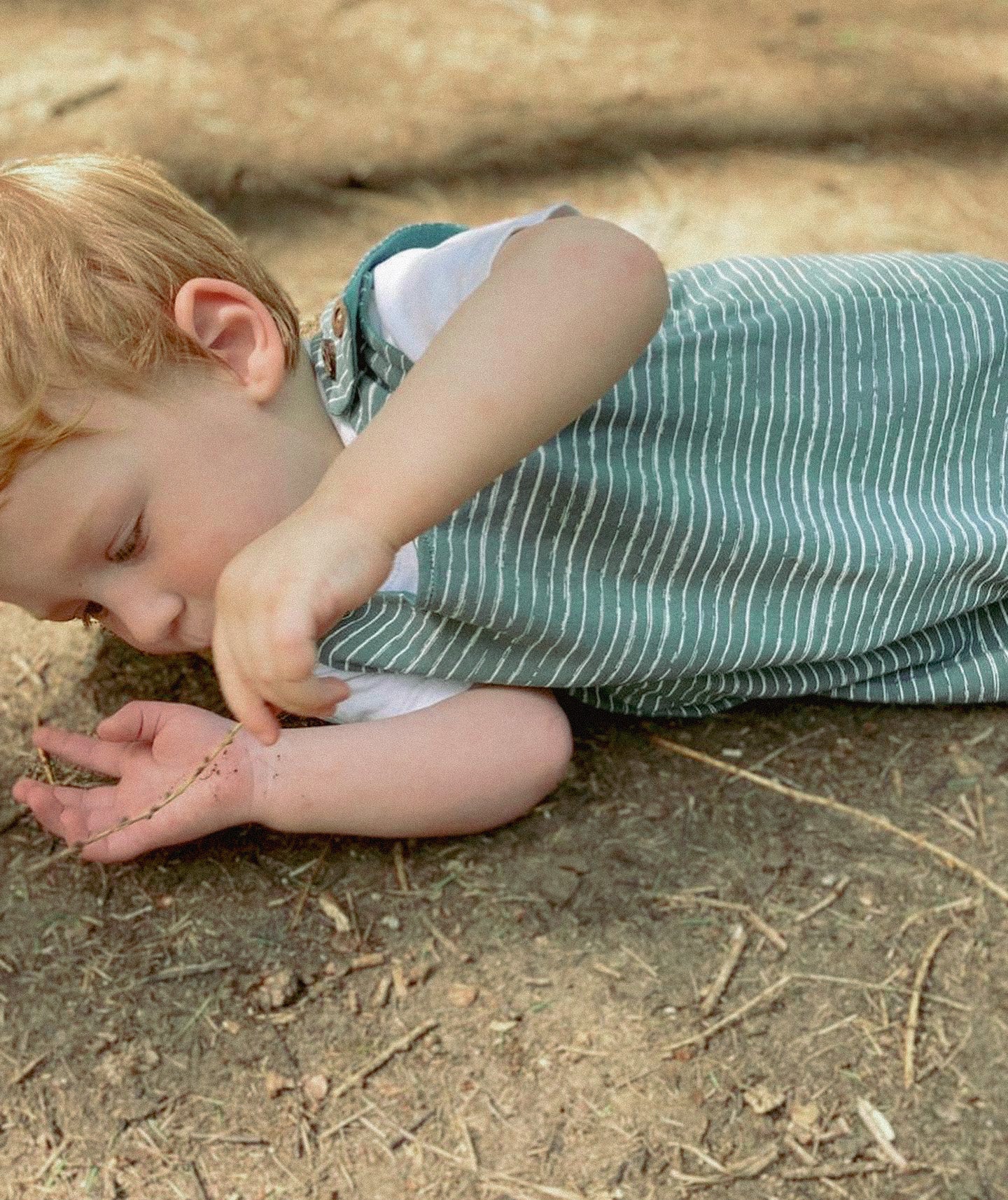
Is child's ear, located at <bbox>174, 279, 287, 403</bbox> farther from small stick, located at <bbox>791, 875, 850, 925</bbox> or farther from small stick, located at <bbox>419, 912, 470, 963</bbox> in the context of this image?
small stick, located at <bbox>791, 875, 850, 925</bbox>

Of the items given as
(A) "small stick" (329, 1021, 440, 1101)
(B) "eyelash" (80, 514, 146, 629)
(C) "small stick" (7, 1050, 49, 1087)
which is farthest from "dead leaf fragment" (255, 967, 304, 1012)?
(B) "eyelash" (80, 514, 146, 629)

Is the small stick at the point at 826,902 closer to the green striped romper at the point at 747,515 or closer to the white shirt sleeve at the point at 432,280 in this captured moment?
the green striped romper at the point at 747,515

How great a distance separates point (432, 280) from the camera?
1.44m

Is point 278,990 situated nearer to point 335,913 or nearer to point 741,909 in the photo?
point 335,913

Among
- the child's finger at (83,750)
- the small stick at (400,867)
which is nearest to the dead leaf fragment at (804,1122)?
the small stick at (400,867)

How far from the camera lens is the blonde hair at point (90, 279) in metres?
1.29

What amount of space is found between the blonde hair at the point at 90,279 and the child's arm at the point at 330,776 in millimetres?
401

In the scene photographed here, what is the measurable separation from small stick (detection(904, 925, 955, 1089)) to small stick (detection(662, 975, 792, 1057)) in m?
0.12

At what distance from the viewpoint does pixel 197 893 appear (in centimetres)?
153

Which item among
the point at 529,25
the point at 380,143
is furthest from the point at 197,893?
the point at 529,25

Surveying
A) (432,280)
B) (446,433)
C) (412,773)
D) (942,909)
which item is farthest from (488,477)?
(942,909)

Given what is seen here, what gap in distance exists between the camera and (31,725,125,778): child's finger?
1.63 meters

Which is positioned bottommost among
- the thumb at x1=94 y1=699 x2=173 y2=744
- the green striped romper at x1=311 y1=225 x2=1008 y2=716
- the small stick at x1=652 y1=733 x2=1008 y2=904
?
the small stick at x1=652 y1=733 x2=1008 y2=904

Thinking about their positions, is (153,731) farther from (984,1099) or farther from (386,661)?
(984,1099)
